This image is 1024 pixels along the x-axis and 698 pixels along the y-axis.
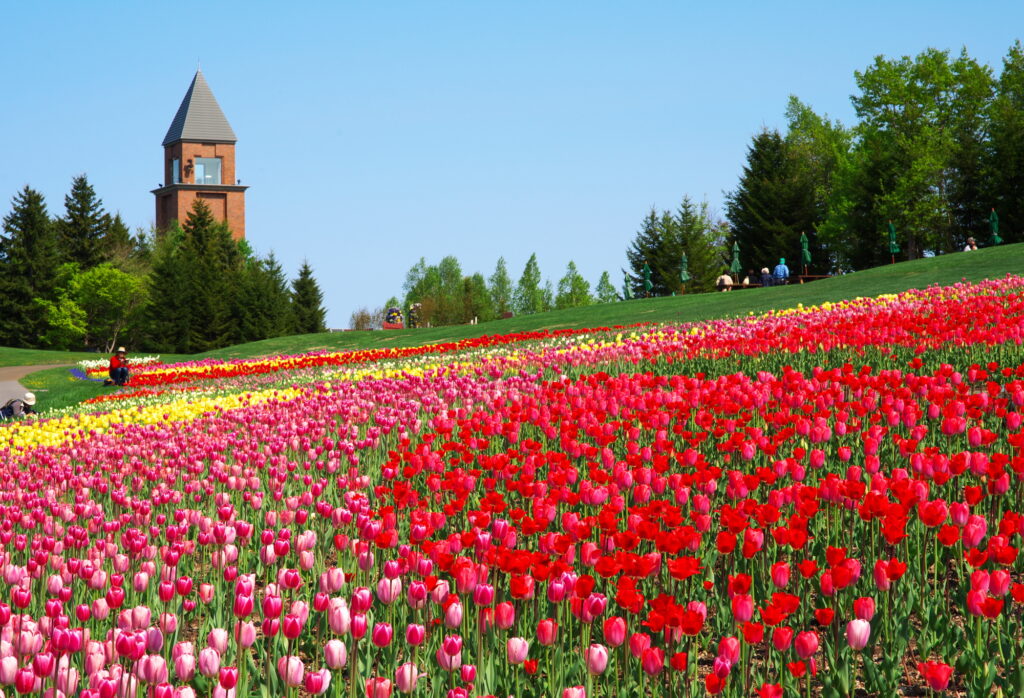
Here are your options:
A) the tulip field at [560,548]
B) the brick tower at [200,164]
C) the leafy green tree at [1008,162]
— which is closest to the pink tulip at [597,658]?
the tulip field at [560,548]

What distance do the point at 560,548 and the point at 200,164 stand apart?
128 meters

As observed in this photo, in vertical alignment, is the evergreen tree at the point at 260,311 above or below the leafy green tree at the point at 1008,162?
below

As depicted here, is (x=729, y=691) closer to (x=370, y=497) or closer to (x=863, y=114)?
(x=370, y=497)

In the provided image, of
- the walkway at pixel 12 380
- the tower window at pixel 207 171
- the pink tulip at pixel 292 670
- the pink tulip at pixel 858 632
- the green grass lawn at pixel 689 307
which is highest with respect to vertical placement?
the tower window at pixel 207 171

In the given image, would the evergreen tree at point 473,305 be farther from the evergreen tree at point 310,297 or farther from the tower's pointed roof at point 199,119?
the tower's pointed roof at point 199,119

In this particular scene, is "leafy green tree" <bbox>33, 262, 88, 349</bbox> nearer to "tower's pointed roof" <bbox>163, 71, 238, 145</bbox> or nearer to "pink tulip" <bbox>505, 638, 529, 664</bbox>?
"tower's pointed roof" <bbox>163, 71, 238, 145</bbox>

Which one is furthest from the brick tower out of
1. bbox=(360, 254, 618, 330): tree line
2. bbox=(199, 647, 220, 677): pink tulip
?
bbox=(199, 647, 220, 677): pink tulip

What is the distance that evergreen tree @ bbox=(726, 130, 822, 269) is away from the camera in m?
67.2

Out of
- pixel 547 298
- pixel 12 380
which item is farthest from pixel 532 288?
pixel 12 380

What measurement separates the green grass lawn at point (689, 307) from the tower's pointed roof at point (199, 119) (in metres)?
91.9

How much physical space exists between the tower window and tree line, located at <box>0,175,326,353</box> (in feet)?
141

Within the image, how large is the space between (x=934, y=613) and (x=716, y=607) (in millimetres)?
985

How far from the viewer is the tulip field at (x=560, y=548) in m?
3.47

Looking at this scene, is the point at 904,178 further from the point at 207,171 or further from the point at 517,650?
the point at 207,171
